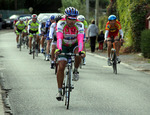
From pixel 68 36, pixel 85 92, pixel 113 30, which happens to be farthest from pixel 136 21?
pixel 68 36

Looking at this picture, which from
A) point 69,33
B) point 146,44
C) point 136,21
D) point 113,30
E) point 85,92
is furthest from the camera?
point 136,21

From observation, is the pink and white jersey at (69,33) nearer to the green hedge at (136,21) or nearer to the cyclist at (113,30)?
the cyclist at (113,30)

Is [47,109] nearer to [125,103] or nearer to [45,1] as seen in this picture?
[125,103]

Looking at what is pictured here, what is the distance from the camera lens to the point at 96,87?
37.1 feet

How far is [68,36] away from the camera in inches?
347

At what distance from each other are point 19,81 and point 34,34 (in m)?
8.79

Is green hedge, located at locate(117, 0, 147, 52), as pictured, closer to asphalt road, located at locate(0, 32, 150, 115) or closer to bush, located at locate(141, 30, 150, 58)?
bush, located at locate(141, 30, 150, 58)

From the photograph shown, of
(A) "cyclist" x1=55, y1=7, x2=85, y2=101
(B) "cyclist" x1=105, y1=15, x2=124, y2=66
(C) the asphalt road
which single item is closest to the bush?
(C) the asphalt road

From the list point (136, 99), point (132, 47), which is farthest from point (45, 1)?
point (136, 99)

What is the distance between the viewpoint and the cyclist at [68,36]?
335 inches

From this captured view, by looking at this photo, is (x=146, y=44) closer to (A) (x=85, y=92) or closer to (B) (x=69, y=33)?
(A) (x=85, y=92)

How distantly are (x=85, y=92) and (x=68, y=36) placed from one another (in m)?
2.06

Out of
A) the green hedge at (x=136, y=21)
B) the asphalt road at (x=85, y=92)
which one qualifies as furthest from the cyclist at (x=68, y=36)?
the green hedge at (x=136, y=21)

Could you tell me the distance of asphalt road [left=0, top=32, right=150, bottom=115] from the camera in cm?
840
